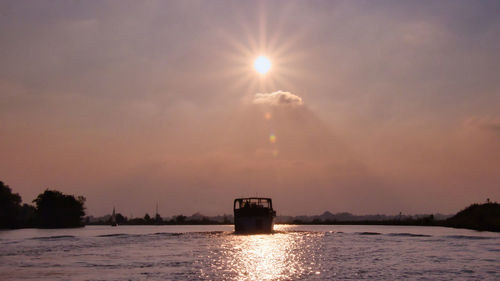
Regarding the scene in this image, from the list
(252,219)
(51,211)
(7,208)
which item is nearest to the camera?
(252,219)

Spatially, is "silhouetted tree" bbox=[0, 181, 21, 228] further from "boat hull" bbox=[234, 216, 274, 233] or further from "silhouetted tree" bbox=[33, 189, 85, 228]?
"boat hull" bbox=[234, 216, 274, 233]

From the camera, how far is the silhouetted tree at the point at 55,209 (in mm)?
182250

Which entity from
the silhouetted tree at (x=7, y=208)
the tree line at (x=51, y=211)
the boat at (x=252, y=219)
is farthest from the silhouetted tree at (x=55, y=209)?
the boat at (x=252, y=219)

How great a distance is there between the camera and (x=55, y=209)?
603 ft

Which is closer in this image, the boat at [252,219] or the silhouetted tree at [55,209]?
the boat at [252,219]

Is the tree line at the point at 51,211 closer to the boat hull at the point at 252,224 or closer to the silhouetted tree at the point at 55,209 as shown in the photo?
the silhouetted tree at the point at 55,209

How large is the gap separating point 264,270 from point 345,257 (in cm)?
1550

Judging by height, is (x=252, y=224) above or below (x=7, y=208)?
below

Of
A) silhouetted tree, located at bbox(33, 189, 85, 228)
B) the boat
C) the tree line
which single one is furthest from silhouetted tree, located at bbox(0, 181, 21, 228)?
the boat

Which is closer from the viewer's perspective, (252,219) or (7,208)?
(252,219)

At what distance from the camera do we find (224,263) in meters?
47.1

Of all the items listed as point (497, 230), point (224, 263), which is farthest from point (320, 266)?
point (497, 230)

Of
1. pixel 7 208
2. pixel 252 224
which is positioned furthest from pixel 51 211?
pixel 252 224

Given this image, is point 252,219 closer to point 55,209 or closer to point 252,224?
point 252,224
